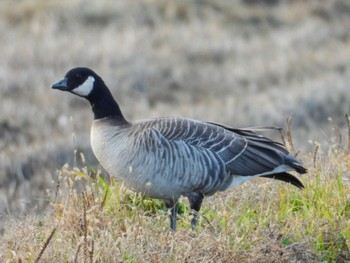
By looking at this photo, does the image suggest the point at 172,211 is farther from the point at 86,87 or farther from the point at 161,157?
the point at 86,87

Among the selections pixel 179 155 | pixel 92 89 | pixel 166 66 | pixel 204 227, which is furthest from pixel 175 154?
pixel 166 66

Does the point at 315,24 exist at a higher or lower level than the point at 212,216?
higher

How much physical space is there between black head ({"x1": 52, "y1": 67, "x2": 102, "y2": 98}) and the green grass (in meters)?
0.74

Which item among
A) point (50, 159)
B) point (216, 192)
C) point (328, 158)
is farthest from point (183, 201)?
point (50, 159)

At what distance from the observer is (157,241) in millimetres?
6191

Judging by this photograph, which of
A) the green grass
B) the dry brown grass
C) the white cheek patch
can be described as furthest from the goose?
the dry brown grass

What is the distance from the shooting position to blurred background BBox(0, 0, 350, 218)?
44.4ft

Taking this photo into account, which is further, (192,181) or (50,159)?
(50,159)

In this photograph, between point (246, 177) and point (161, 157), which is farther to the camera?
point (246, 177)

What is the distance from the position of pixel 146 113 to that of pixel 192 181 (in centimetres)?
769

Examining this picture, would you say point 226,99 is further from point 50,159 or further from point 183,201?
point 183,201

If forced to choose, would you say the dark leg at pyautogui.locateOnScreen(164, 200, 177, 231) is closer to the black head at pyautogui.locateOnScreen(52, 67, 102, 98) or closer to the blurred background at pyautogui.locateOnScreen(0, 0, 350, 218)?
the black head at pyautogui.locateOnScreen(52, 67, 102, 98)

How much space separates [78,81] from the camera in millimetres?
7535

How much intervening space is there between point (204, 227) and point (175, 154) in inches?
23.6
